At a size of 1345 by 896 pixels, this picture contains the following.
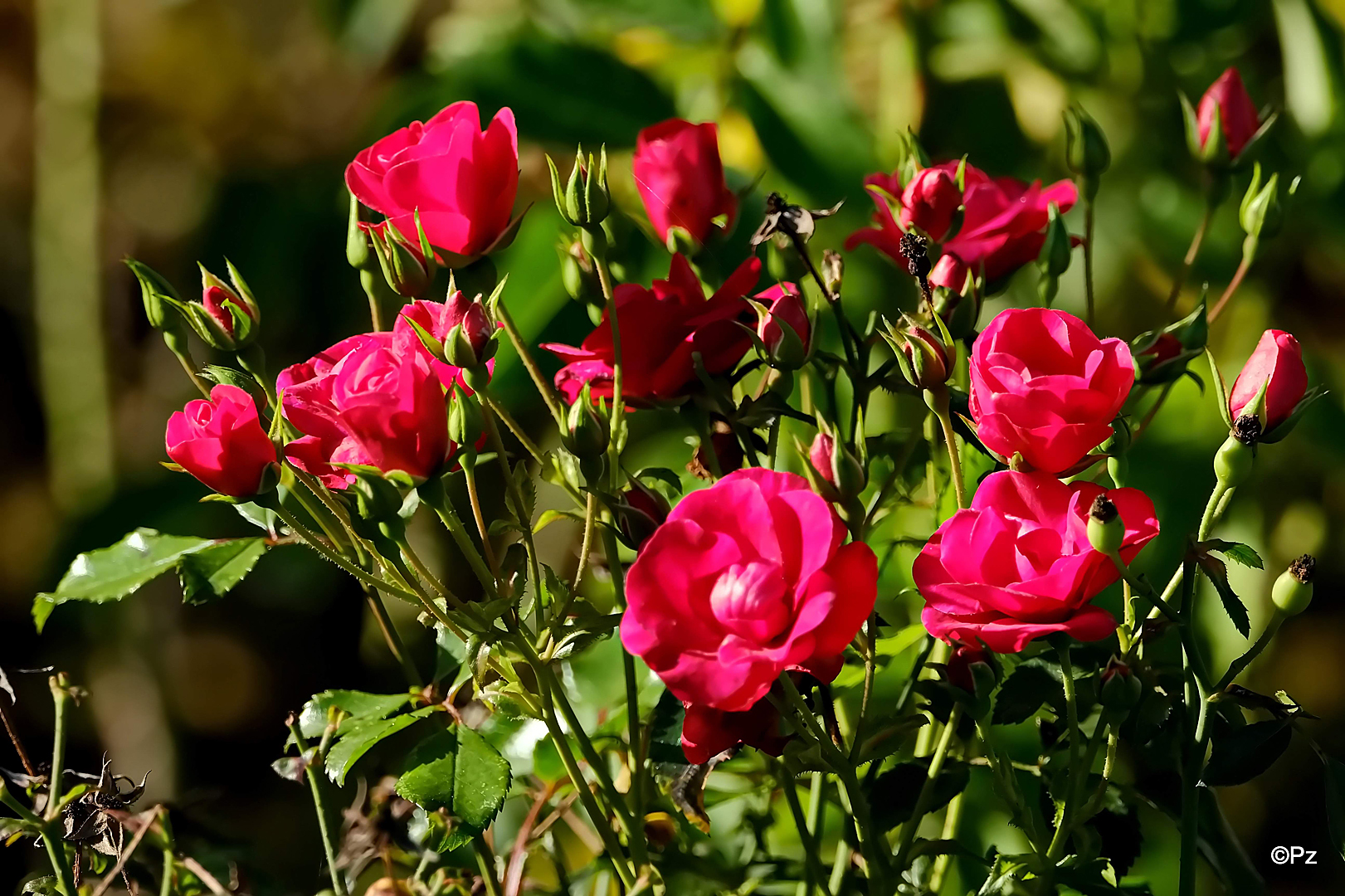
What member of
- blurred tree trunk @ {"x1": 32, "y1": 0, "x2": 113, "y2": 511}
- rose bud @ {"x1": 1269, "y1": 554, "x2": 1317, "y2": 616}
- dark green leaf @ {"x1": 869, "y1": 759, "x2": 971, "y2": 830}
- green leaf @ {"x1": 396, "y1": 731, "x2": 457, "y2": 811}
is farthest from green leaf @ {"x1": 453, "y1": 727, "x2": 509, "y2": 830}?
blurred tree trunk @ {"x1": 32, "y1": 0, "x2": 113, "y2": 511}

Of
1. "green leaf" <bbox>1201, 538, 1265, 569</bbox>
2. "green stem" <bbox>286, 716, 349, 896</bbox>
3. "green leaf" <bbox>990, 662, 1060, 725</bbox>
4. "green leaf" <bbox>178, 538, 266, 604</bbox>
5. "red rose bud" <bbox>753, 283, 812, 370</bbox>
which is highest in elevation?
"red rose bud" <bbox>753, 283, 812, 370</bbox>

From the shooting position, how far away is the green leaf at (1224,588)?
280 millimetres

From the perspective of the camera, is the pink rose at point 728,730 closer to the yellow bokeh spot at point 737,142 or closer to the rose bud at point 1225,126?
the rose bud at point 1225,126

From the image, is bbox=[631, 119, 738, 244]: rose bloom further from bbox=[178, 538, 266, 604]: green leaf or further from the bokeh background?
bbox=[178, 538, 266, 604]: green leaf

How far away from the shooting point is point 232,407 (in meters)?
0.30

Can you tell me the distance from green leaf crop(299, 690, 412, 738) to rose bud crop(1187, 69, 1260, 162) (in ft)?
1.17

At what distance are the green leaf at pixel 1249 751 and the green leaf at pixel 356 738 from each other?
0.22 m

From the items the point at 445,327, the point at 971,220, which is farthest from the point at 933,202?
the point at 445,327

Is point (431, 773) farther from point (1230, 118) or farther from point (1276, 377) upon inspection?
point (1230, 118)

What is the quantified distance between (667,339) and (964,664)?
121 mm

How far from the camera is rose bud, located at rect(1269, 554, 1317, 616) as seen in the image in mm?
292

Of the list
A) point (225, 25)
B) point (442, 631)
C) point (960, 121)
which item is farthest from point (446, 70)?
point (225, 25)

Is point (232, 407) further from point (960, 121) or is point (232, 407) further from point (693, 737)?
point (960, 121)

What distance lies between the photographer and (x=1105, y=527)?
255 millimetres
